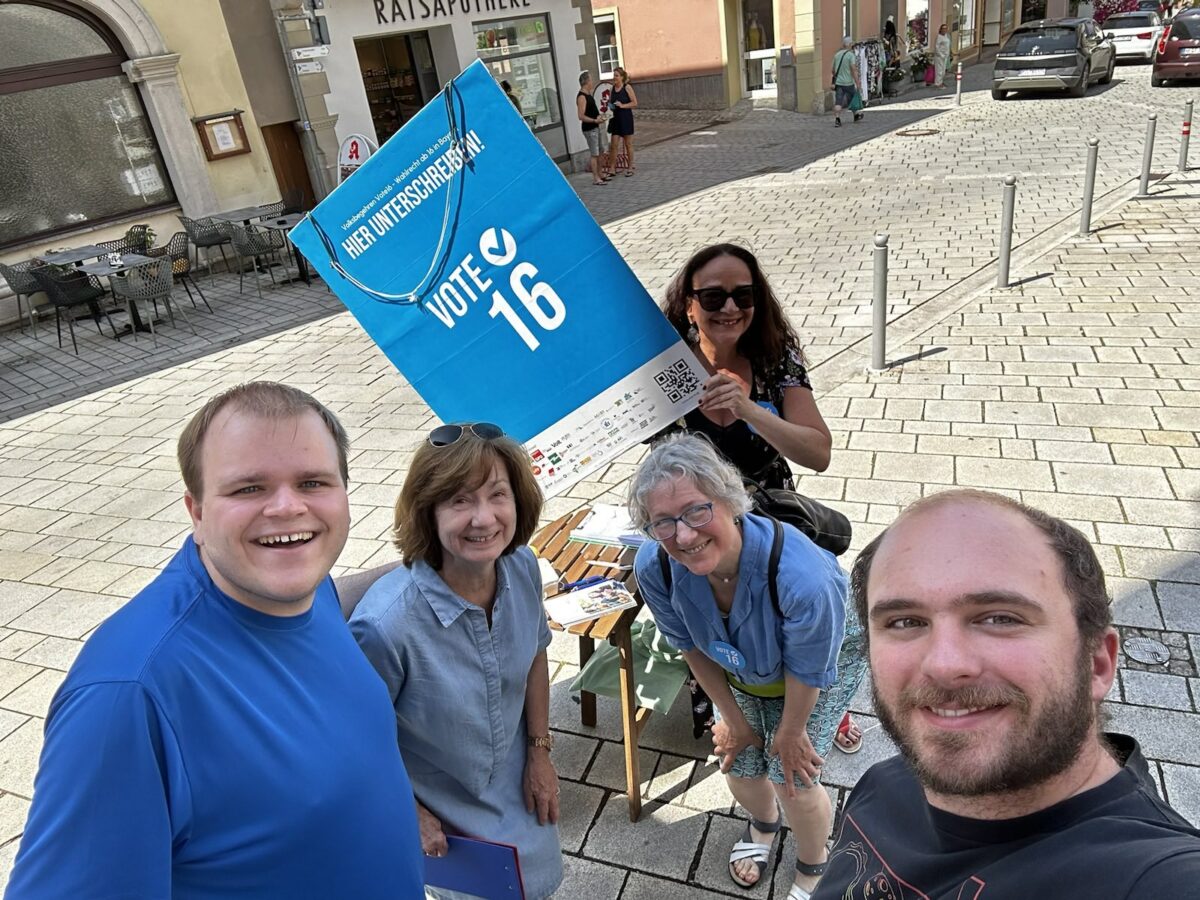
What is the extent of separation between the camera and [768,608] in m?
2.21

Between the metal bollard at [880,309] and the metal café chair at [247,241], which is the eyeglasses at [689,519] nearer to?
the metal bollard at [880,309]

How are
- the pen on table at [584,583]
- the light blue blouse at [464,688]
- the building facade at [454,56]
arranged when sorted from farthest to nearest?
the building facade at [454,56] → the pen on table at [584,583] → the light blue blouse at [464,688]

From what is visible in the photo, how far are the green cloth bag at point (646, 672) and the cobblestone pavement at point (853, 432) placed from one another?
0.30 meters

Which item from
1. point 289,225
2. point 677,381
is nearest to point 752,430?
point 677,381

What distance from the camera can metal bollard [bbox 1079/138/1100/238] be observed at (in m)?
8.40

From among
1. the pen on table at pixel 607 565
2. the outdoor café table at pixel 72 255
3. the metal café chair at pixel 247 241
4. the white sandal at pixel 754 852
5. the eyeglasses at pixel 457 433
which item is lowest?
the white sandal at pixel 754 852

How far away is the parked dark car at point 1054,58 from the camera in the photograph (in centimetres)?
1870

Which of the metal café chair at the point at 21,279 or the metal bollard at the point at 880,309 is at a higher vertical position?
the metal café chair at the point at 21,279

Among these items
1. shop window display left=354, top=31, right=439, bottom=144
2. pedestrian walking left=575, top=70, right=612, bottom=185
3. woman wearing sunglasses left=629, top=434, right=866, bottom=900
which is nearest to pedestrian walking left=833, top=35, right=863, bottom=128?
pedestrian walking left=575, top=70, right=612, bottom=185

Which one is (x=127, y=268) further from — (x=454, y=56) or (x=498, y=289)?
(x=498, y=289)

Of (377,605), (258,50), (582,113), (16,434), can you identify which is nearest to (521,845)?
(377,605)

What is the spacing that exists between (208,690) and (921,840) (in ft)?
4.14

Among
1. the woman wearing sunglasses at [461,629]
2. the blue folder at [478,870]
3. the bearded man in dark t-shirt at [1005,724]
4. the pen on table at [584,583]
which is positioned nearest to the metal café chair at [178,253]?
the pen on table at [584,583]

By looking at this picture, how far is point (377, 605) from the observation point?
211cm
